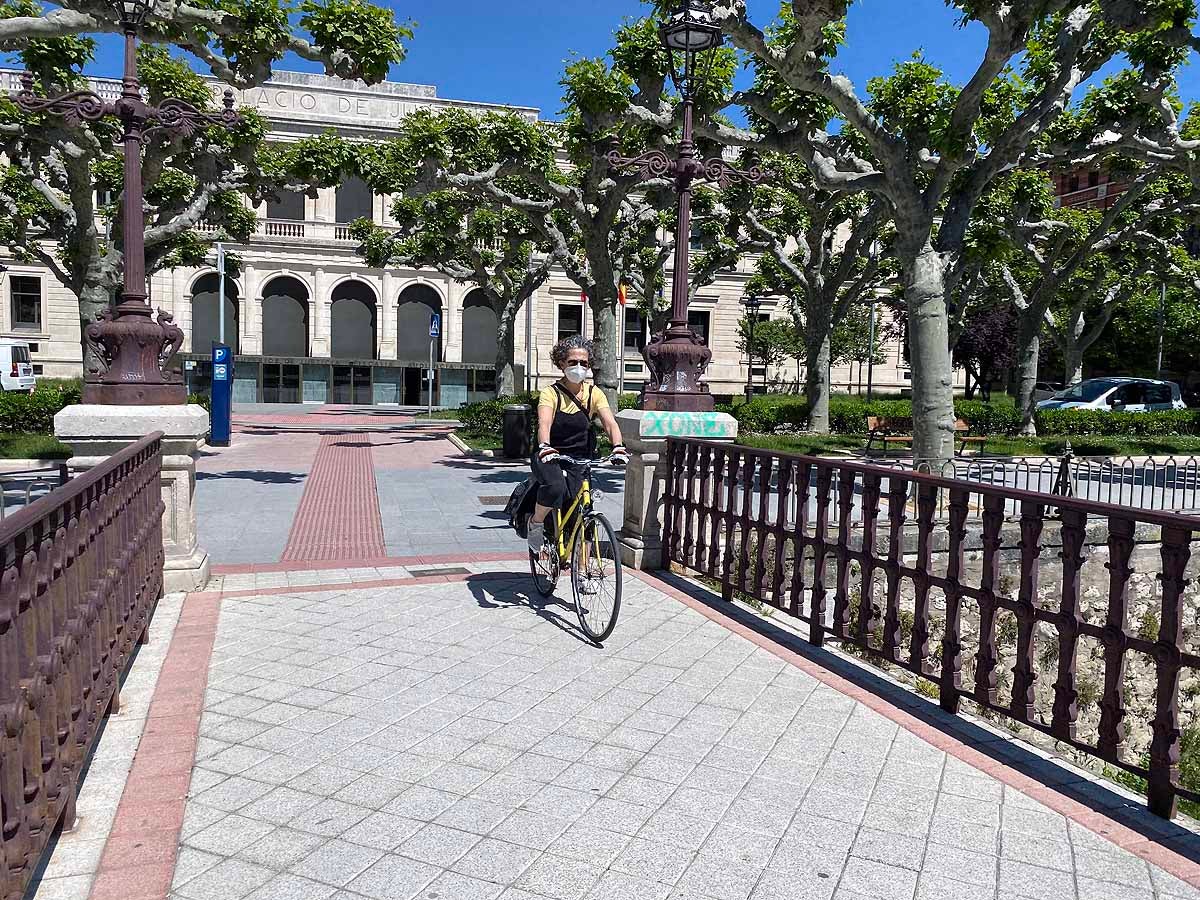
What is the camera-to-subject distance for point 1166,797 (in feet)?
11.5

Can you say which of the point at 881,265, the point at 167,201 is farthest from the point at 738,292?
the point at 167,201

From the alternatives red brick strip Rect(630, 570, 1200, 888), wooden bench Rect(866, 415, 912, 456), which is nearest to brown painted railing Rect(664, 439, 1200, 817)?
red brick strip Rect(630, 570, 1200, 888)

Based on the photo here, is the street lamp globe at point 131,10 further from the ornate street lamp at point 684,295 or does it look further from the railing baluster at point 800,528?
the railing baluster at point 800,528

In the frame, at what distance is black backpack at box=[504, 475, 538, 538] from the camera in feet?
20.5

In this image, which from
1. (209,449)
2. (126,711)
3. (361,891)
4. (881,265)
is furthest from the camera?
(881,265)

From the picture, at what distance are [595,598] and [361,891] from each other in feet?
10.1

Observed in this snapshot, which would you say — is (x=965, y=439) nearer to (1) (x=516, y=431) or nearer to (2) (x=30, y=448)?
(1) (x=516, y=431)

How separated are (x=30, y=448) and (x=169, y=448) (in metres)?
11.9

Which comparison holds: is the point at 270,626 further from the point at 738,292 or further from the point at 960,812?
the point at 738,292

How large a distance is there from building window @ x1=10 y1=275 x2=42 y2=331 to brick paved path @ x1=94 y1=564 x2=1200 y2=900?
136 ft

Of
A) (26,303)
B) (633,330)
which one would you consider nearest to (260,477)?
(26,303)

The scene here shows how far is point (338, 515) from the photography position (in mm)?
11242

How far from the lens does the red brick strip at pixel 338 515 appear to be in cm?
900

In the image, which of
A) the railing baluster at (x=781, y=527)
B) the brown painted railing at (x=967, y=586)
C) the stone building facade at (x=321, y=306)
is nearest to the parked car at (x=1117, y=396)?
the brown painted railing at (x=967, y=586)
